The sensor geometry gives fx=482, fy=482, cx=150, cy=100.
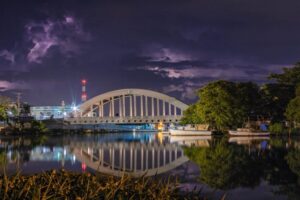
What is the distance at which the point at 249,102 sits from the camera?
76562 mm

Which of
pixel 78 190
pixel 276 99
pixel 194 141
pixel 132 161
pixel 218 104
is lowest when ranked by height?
pixel 132 161

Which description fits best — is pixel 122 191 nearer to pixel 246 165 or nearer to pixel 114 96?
pixel 246 165

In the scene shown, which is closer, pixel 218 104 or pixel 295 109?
pixel 295 109

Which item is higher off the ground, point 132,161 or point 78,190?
point 78,190

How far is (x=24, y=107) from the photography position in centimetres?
12162

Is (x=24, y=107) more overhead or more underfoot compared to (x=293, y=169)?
more overhead

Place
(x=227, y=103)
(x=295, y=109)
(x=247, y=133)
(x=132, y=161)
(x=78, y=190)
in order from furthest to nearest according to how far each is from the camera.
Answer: (x=227, y=103) → (x=247, y=133) → (x=295, y=109) → (x=132, y=161) → (x=78, y=190)

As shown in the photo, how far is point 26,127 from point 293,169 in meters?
79.8

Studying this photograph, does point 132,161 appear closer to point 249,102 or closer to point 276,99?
point 249,102

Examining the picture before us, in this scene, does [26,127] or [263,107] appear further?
[26,127]

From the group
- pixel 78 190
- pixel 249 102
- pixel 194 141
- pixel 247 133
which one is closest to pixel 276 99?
pixel 249 102

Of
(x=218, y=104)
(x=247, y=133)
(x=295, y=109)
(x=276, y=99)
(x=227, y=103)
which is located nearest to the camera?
(x=295, y=109)

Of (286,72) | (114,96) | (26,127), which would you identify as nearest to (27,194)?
(286,72)

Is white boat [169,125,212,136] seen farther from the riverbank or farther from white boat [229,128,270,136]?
the riverbank
